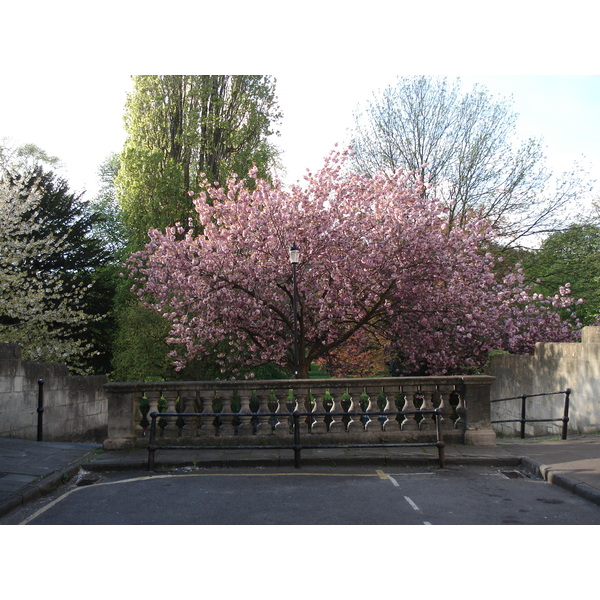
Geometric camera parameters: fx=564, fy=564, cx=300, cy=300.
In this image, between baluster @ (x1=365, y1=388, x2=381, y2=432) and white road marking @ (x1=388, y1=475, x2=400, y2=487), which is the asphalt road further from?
baluster @ (x1=365, y1=388, x2=381, y2=432)

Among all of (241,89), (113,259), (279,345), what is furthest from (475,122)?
(113,259)

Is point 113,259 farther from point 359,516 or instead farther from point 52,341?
point 359,516

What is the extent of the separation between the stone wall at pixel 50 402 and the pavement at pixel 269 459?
177 cm

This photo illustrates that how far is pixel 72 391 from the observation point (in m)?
14.5

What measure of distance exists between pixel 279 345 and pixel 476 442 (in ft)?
24.5

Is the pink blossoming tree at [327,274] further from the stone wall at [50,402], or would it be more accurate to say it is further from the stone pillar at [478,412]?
the stone pillar at [478,412]

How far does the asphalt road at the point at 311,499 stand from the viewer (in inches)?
230

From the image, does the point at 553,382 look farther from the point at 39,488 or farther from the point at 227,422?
the point at 39,488

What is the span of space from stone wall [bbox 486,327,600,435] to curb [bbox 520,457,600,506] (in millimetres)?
4114

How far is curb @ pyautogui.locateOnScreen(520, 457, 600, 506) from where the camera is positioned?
650 cm

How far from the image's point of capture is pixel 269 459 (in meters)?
8.43

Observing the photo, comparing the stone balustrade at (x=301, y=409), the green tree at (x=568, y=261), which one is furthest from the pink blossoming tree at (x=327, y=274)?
the green tree at (x=568, y=261)

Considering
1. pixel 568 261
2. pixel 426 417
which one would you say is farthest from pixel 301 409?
pixel 568 261

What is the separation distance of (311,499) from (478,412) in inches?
166
